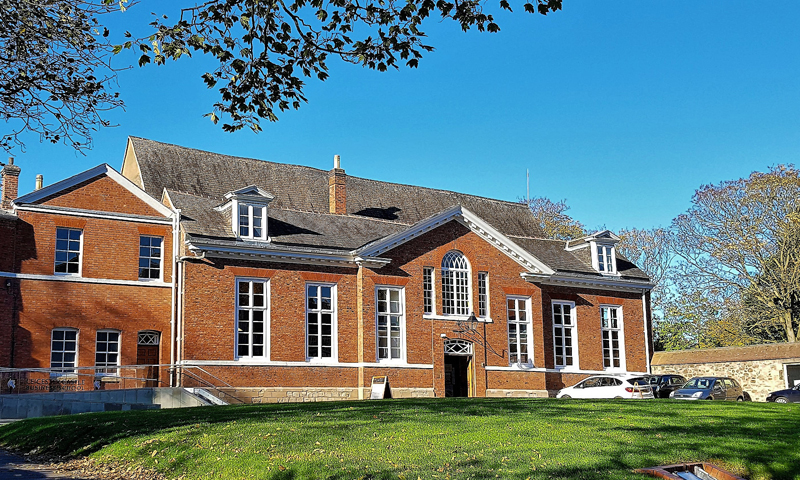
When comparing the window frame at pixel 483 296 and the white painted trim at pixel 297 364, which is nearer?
the white painted trim at pixel 297 364

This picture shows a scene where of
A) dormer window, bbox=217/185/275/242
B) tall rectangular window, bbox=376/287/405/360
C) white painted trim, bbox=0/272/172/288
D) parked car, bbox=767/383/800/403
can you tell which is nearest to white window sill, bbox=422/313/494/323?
tall rectangular window, bbox=376/287/405/360

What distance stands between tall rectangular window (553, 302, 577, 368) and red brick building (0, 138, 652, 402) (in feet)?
0.29

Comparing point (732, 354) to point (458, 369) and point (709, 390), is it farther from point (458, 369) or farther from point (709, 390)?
point (458, 369)

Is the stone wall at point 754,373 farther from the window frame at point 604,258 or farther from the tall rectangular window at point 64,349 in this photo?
the tall rectangular window at point 64,349

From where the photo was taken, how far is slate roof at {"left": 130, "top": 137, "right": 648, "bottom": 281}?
29.4 metres

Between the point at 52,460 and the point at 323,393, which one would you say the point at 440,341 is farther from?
the point at 52,460

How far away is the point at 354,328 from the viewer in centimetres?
2981

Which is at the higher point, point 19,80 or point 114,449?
point 19,80

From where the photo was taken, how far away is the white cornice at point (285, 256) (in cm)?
2717

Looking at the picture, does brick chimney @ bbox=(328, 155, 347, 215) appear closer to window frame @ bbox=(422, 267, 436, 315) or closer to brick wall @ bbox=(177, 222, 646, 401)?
brick wall @ bbox=(177, 222, 646, 401)

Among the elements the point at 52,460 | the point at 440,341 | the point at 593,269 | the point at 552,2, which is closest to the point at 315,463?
the point at 52,460

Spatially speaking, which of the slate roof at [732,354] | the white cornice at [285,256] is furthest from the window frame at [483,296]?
the slate roof at [732,354]

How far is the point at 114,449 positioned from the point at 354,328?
662 inches

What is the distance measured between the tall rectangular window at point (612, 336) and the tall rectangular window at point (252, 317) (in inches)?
640
